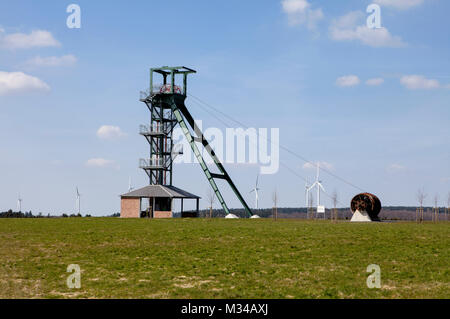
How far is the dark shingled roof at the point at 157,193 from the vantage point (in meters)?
87.9

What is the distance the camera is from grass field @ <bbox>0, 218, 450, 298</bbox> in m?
22.1

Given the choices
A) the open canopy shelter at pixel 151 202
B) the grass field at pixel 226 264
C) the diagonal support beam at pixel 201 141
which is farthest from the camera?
the diagonal support beam at pixel 201 141

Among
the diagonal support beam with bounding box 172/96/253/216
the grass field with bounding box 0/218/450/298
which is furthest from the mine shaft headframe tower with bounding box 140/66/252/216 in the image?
the grass field with bounding box 0/218/450/298

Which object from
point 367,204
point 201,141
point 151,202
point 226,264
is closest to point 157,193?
point 151,202

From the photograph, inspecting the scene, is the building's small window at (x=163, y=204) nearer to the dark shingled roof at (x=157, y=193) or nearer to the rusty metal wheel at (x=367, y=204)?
the dark shingled roof at (x=157, y=193)

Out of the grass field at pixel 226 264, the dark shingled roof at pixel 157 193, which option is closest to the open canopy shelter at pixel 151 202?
the dark shingled roof at pixel 157 193

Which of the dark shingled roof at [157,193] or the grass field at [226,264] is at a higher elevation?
the dark shingled roof at [157,193]

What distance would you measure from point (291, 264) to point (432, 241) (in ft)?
53.1

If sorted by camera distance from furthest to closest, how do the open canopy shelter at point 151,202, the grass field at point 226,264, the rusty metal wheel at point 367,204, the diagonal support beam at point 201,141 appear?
Answer: the diagonal support beam at point 201,141 → the open canopy shelter at point 151,202 → the rusty metal wheel at point 367,204 → the grass field at point 226,264

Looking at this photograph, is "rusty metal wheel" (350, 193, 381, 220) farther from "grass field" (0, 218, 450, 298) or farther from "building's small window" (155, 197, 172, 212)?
"grass field" (0, 218, 450, 298)

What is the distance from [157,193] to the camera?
88500mm

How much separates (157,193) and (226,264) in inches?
2421

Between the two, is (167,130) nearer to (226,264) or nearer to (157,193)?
(157,193)
